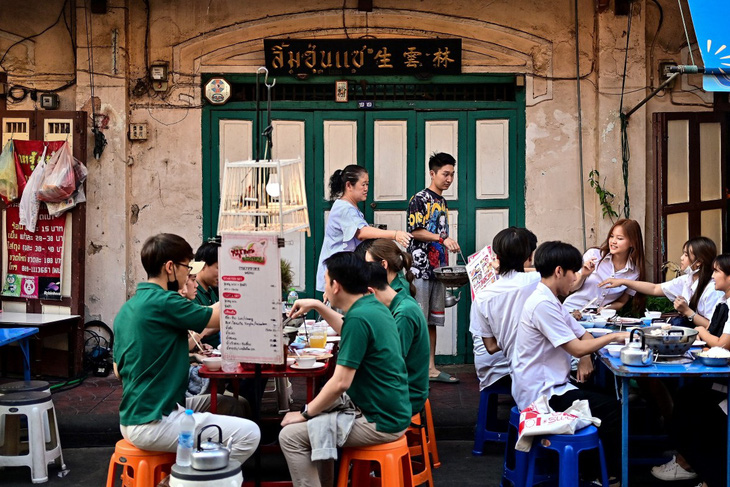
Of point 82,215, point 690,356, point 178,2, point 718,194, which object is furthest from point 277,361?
point 718,194

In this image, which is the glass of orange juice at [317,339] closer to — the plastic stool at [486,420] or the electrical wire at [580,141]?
the plastic stool at [486,420]

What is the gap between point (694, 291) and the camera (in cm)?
726

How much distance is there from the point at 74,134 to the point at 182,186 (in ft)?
3.86

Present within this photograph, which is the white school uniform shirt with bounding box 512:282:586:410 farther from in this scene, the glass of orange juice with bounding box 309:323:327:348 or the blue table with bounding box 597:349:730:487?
the glass of orange juice with bounding box 309:323:327:348

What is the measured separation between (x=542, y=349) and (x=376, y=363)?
1.36 meters

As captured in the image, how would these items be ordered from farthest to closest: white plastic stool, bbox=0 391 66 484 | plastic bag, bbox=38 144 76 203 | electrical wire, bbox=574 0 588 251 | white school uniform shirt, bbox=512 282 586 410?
electrical wire, bbox=574 0 588 251 < plastic bag, bbox=38 144 76 203 < white plastic stool, bbox=0 391 66 484 < white school uniform shirt, bbox=512 282 586 410

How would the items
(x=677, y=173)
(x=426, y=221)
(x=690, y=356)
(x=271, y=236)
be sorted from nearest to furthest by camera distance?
(x=271, y=236) < (x=690, y=356) < (x=426, y=221) < (x=677, y=173)

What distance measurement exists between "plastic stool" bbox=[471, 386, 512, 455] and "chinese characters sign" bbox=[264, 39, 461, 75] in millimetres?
3757

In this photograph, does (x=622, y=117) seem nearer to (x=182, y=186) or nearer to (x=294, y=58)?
(x=294, y=58)

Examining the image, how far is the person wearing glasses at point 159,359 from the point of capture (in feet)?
16.7

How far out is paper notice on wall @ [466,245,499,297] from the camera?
7134mm

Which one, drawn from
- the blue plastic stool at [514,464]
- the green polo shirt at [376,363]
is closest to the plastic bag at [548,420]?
the blue plastic stool at [514,464]

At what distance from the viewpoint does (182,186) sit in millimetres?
9477

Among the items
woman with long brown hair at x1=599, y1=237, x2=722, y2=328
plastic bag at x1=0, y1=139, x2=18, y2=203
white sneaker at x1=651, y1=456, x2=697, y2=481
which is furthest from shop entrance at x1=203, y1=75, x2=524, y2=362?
white sneaker at x1=651, y1=456, x2=697, y2=481
